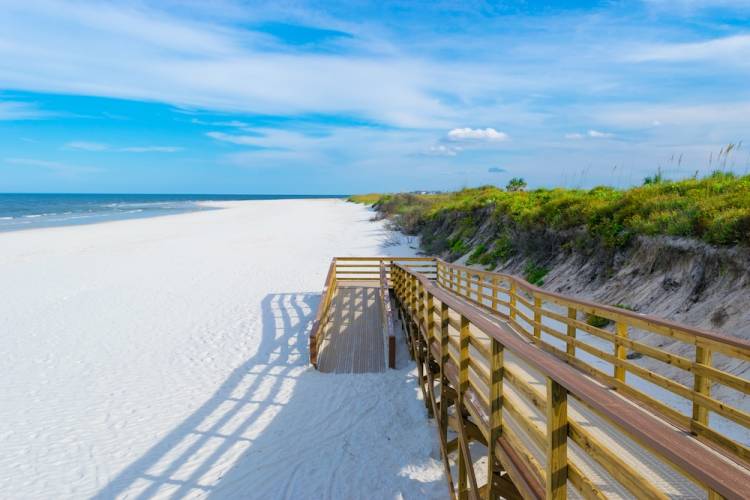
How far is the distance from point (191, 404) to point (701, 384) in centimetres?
760

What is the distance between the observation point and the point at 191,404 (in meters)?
8.48

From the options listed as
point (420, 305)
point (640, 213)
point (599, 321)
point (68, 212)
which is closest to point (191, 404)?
point (420, 305)

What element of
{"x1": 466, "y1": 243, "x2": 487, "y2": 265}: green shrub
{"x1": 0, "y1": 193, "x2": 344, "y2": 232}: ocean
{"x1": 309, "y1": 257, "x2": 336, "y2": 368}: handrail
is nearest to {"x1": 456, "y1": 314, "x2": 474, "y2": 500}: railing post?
{"x1": 309, "y1": 257, "x2": 336, "y2": 368}: handrail

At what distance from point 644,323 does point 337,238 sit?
28.3 m

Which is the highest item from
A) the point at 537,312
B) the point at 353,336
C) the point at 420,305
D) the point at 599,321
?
the point at 537,312

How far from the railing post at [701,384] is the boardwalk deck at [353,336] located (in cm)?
629

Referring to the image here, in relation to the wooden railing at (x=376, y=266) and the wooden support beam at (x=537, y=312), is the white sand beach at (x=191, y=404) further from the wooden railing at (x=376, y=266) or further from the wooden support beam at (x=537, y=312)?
the wooden support beam at (x=537, y=312)

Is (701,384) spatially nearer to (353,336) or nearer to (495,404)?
(495,404)

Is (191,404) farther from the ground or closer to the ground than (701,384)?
closer to the ground

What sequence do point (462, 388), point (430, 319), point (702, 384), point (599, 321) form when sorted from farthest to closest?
point (599, 321) → point (430, 319) → point (462, 388) → point (702, 384)

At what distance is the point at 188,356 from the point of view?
10820 mm

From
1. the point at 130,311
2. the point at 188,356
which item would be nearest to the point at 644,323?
the point at 188,356

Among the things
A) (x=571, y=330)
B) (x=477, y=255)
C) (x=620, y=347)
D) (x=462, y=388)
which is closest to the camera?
(x=462, y=388)

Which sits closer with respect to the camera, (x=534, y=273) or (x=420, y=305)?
(x=420, y=305)
